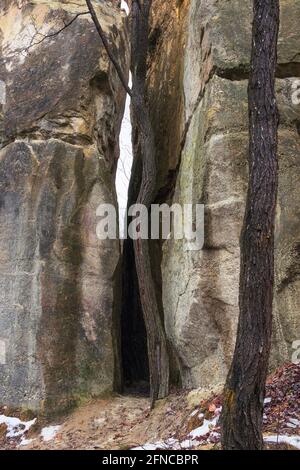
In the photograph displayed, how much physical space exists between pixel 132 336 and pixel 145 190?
12.5 ft

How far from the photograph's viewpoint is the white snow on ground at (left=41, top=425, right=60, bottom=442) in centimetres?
879

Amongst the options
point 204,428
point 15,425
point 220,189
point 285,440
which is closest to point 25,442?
point 15,425

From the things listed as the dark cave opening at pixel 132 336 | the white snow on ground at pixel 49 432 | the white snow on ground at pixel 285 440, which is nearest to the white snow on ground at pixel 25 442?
the white snow on ground at pixel 49 432

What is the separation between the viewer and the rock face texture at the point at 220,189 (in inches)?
333

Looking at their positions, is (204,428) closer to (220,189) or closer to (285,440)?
(285,440)

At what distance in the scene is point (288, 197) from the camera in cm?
866

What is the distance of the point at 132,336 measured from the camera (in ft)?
41.3

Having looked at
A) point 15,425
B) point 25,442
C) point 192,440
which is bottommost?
point 25,442

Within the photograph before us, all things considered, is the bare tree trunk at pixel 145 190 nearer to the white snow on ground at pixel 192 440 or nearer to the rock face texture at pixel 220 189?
the rock face texture at pixel 220 189

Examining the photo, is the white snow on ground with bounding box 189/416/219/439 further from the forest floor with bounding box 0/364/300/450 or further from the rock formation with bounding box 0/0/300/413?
the rock formation with bounding box 0/0/300/413

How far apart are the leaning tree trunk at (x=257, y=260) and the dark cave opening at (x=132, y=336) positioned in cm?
660

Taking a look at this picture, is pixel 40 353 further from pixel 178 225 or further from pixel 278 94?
pixel 278 94

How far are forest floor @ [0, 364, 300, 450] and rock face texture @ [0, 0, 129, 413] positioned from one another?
0.41 metres
